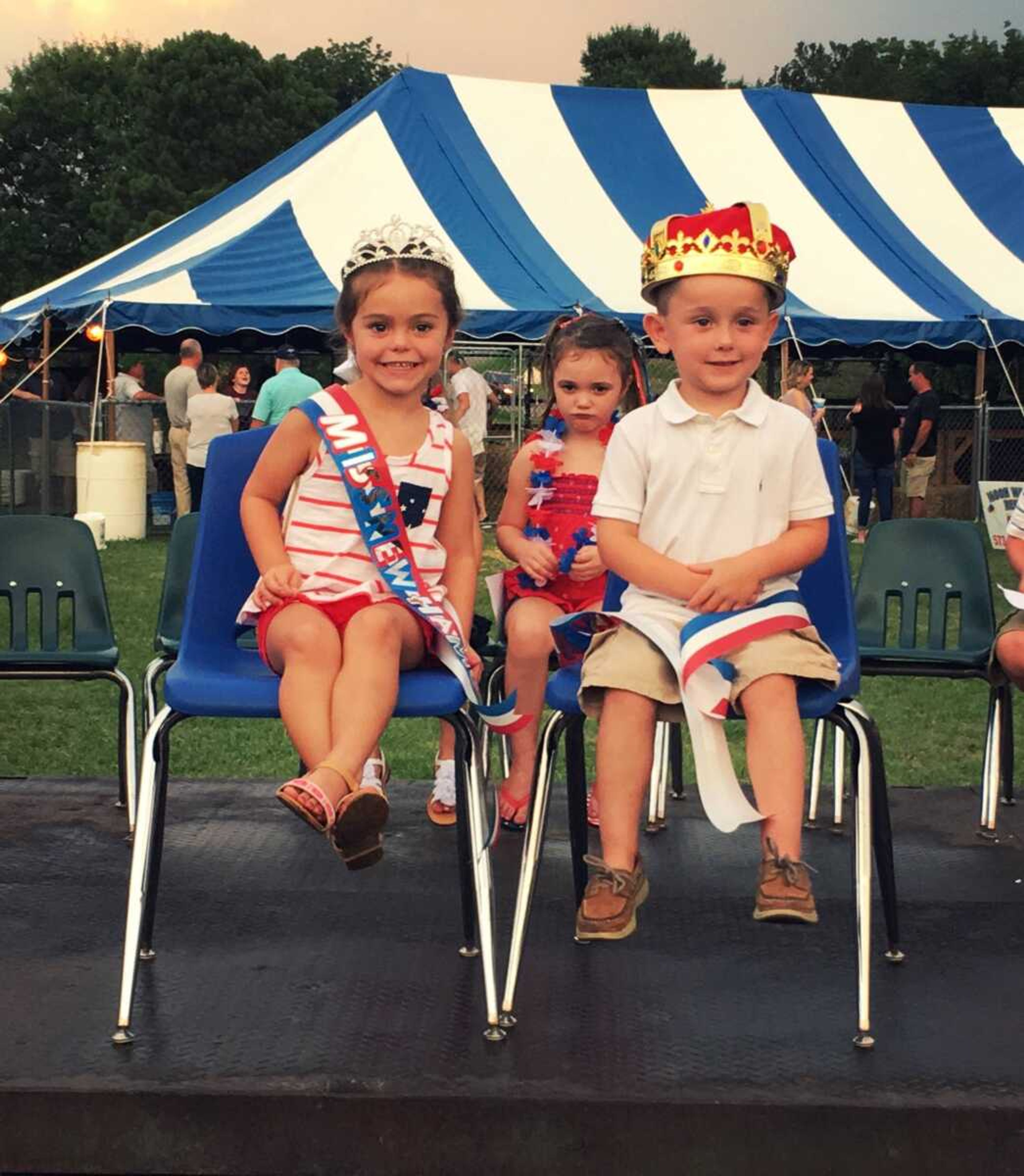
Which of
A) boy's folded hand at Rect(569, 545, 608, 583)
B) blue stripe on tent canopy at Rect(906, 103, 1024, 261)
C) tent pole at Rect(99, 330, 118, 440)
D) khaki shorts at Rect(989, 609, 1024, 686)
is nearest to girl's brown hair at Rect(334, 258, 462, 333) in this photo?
boy's folded hand at Rect(569, 545, 608, 583)

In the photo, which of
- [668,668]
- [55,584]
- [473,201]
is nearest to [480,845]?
[668,668]

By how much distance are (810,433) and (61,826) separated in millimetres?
2136

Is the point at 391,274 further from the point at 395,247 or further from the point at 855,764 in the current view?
the point at 855,764

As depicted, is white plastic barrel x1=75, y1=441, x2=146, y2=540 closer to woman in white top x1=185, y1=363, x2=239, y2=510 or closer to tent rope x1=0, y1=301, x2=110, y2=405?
woman in white top x1=185, y1=363, x2=239, y2=510

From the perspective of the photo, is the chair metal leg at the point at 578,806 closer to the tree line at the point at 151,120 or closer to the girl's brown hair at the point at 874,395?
the girl's brown hair at the point at 874,395

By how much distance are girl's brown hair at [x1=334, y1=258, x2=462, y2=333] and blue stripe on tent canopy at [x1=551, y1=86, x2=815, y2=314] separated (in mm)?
10572

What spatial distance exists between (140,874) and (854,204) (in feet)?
42.0

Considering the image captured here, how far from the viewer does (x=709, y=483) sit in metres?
3.03

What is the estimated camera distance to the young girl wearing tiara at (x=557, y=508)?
13.0 feet

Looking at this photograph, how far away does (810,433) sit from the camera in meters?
3.09

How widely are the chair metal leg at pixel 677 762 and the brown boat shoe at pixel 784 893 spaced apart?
1.61 meters

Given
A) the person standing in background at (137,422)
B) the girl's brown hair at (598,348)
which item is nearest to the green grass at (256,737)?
the girl's brown hair at (598,348)

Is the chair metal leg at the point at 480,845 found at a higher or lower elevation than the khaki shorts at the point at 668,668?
lower

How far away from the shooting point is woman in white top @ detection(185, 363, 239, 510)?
14.0 meters
